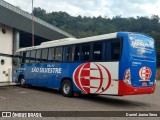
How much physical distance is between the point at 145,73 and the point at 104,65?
1.78 m

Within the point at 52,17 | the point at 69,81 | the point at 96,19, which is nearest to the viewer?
the point at 69,81

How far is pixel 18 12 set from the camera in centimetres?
2452

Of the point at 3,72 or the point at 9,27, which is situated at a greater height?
the point at 9,27

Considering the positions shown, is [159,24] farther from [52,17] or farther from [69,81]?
[69,81]

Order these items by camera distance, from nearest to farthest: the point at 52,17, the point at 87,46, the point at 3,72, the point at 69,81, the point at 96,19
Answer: the point at 87,46
the point at 69,81
the point at 3,72
the point at 52,17
the point at 96,19

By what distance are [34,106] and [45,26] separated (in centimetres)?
2001

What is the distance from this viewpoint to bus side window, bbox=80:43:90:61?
13421 millimetres

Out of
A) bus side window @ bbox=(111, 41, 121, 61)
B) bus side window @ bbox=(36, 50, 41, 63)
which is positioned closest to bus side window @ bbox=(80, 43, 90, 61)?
bus side window @ bbox=(111, 41, 121, 61)

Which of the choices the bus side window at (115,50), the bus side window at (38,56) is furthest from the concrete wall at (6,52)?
the bus side window at (115,50)

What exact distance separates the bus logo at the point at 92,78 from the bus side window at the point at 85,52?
0.29 metres

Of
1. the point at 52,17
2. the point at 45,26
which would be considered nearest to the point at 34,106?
the point at 45,26

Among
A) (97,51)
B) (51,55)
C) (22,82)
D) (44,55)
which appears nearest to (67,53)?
(51,55)

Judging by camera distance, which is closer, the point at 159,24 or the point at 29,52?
the point at 29,52

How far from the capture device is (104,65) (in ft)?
40.5
